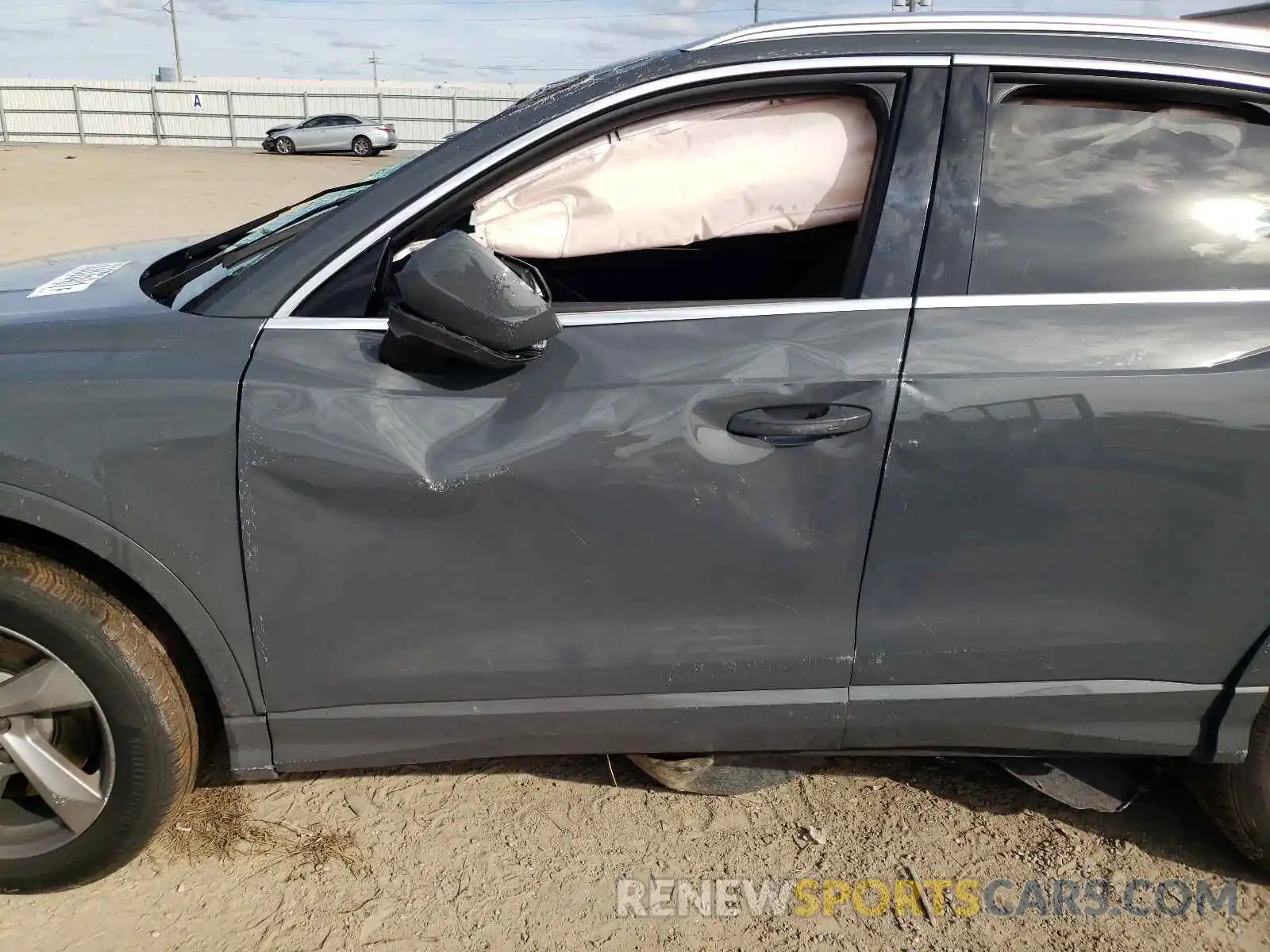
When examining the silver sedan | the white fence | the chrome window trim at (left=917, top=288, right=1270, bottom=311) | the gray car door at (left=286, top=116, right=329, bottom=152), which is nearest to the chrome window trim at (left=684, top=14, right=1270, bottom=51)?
the chrome window trim at (left=917, top=288, right=1270, bottom=311)

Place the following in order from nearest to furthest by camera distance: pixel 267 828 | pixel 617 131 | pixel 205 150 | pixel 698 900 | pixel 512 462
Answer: pixel 512 462 < pixel 617 131 < pixel 698 900 < pixel 267 828 < pixel 205 150

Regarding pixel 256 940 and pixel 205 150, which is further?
pixel 205 150

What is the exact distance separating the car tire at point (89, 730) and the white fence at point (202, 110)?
35329 mm

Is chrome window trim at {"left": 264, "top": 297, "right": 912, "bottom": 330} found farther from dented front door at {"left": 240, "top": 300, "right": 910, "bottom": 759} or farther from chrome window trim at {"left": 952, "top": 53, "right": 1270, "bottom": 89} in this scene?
chrome window trim at {"left": 952, "top": 53, "right": 1270, "bottom": 89}

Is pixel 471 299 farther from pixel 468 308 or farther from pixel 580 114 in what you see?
pixel 580 114

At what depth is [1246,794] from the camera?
2.25 meters

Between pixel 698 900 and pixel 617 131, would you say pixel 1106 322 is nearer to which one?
pixel 617 131

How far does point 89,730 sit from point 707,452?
5.32ft

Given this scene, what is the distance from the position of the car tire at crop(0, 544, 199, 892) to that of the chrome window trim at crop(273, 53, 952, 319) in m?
0.76

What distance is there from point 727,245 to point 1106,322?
966mm

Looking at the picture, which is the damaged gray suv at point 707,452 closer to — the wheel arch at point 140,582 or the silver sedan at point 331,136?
the wheel arch at point 140,582

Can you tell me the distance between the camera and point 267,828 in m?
2.43

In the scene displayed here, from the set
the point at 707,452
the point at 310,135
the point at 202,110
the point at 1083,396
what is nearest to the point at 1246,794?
the point at 1083,396

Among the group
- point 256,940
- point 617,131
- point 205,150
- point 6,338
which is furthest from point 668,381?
point 205,150
